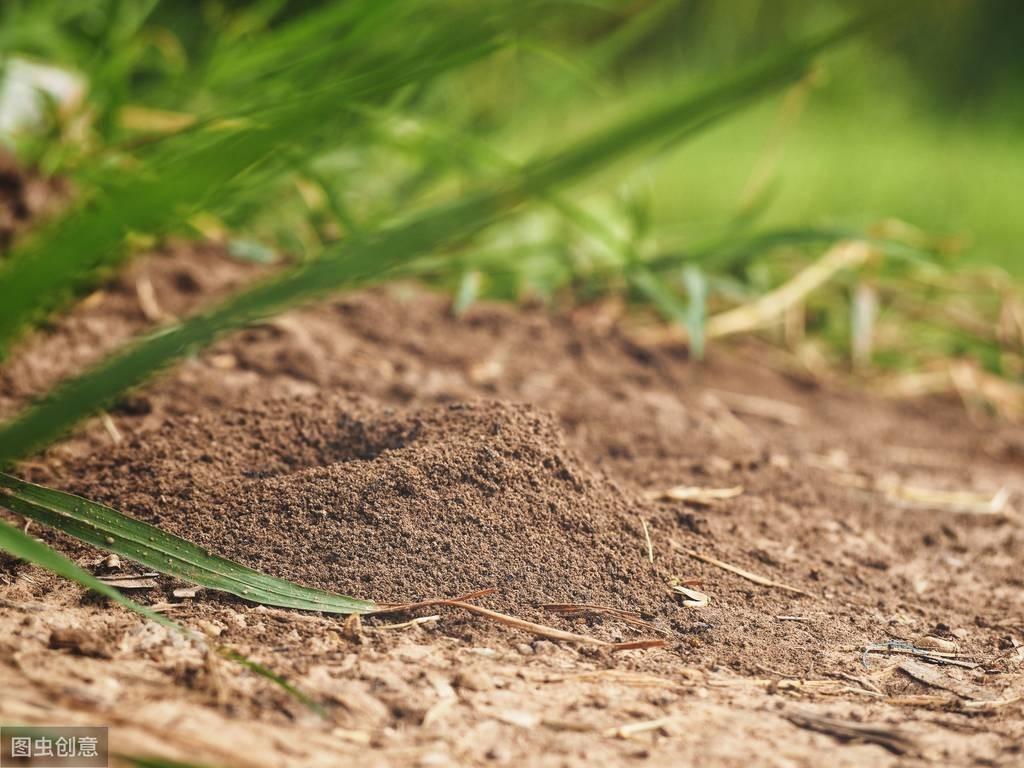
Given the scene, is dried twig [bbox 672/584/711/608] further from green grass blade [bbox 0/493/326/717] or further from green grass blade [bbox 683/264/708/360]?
green grass blade [bbox 683/264/708/360]

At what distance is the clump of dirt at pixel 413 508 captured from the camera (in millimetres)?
895

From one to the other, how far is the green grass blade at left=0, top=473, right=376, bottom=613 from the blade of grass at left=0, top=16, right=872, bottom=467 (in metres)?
0.19

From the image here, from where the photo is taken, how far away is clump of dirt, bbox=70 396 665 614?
2.93 ft

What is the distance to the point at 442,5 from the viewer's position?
5.28 ft

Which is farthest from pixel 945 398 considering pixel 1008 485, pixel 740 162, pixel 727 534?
pixel 740 162

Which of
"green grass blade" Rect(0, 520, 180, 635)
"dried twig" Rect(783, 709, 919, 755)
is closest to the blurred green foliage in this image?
"green grass blade" Rect(0, 520, 180, 635)

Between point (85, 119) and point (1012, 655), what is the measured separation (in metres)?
1.67

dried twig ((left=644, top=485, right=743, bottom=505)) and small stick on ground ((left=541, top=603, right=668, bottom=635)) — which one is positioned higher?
dried twig ((left=644, top=485, right=743, bottom=505))

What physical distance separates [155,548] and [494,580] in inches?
11.4

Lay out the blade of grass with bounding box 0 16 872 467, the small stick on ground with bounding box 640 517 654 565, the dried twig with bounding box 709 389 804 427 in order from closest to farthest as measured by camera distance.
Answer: the blade of grass with bounding box 0 16 872 467 < the small stick on ground with bounding box 640 517 654 565 < the dried twig with bounding box 709 389 804 427

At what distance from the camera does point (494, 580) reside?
2.95 ft

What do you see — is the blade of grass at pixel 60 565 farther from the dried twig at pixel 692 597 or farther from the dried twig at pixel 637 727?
the dried twig at pixel 692 597

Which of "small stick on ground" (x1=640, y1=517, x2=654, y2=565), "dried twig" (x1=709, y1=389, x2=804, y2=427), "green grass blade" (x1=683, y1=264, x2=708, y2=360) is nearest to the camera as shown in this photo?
"small stick on ground" (x1=640, y1=517, x2=654, y2=565)

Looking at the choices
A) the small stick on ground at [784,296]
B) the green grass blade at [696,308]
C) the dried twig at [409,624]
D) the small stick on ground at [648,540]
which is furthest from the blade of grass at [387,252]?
the small stick on ground at [784,296]
